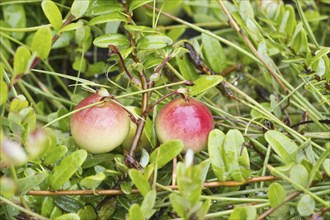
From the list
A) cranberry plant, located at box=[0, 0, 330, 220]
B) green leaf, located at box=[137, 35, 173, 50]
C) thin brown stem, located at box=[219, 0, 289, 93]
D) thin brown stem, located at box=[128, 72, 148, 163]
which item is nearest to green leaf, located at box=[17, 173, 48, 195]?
cranberry plant, located at box=[0, 0, 330, 220]

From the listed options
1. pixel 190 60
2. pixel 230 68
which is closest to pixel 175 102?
pixel 190 60

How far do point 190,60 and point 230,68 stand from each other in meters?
0.14

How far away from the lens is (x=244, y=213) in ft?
1.94

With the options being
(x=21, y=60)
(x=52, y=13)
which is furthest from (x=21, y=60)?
(x=52, y=13)

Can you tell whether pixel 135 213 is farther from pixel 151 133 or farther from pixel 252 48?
pixel 252 48

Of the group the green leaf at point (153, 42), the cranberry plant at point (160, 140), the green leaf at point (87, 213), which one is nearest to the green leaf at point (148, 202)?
the cranberry plant at point (160, 140)

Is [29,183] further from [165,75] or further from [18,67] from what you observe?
[165,75]

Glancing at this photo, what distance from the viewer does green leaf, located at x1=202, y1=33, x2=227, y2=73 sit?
2.85 ft

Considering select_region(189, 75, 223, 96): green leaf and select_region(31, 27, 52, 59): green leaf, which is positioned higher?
select_region(31, 27, 52, 59): green leaf

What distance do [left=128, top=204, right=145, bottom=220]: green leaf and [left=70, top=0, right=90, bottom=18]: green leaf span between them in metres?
0.26

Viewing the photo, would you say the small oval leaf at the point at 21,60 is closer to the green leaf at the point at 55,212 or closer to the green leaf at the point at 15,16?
the green leaf at the point at 55,212

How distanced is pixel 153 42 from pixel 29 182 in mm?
232

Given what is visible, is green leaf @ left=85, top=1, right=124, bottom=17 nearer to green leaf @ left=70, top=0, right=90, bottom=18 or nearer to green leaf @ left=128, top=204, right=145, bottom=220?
green leaf @ left=70, top=0, right=90, bottom=18

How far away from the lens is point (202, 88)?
73 centimetres
